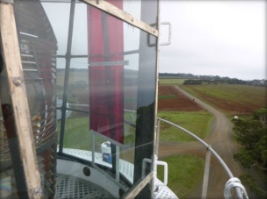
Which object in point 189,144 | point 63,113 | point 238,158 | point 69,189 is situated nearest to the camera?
point 63,113

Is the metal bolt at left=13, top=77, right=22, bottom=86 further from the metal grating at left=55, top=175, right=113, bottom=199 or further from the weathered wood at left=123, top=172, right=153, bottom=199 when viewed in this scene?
the weathered wood at left=123, top=172, right=153, bottom=199

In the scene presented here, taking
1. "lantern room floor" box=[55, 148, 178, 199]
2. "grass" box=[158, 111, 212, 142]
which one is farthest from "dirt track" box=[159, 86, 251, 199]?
"lantern room floor" box=[55, 148, 178, 199]

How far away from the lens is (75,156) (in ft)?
3.67

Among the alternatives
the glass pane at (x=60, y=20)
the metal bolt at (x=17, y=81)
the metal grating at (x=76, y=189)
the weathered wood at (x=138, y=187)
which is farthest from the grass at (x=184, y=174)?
the metal bolt at (x=17, y=81)

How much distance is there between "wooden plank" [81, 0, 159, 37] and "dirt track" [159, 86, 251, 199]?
71.3 inches

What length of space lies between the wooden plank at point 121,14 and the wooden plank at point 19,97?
32cm

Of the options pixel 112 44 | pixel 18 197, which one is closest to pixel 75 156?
pixel 18 197

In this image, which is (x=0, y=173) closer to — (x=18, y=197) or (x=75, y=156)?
(x=18, y=197)

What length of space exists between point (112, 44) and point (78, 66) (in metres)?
0.31

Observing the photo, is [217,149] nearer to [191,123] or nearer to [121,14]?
[191,123]

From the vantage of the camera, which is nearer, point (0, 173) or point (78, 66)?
point (0, 173)

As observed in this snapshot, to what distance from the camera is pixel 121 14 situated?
1.01 metres

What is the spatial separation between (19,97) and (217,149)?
3.50 meters

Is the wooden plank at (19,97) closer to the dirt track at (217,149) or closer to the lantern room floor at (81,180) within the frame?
the lantern room floor at (81,180)
